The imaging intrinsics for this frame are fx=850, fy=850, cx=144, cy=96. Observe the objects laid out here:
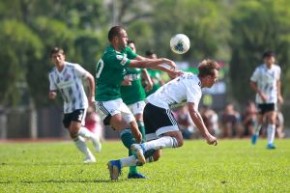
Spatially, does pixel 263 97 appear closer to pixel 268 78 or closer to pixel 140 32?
pixel 268 78

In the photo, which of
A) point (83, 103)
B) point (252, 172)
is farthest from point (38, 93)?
point (252, 172)

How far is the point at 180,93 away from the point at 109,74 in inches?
53.6

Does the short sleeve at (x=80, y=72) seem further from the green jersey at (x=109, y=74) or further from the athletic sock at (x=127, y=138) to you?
the athletic sock at (x=127, y=138)

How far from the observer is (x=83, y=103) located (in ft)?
57.6

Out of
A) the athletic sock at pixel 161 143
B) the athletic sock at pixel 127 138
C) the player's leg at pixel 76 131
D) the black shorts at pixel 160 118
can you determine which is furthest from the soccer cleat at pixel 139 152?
the player's leg at pixel 76 131

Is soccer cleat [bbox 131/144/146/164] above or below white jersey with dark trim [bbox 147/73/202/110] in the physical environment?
below

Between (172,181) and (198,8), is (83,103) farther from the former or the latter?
(198,8)

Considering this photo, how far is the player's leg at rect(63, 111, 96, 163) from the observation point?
1723 centimetres

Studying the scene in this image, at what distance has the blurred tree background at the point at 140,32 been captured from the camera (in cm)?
5469

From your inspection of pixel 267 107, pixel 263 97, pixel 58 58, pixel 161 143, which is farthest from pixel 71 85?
pixel 267 107

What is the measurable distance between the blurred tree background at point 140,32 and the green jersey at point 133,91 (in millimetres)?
32935

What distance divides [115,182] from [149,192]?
1429mm

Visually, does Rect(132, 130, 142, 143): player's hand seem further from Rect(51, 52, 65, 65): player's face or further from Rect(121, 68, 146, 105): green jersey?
Rect(51, 52, 65, 65): player's face

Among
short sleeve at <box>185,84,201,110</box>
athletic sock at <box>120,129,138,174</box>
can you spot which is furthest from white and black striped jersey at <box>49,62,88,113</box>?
short sleeve at <box>185,84,201,110</box>
